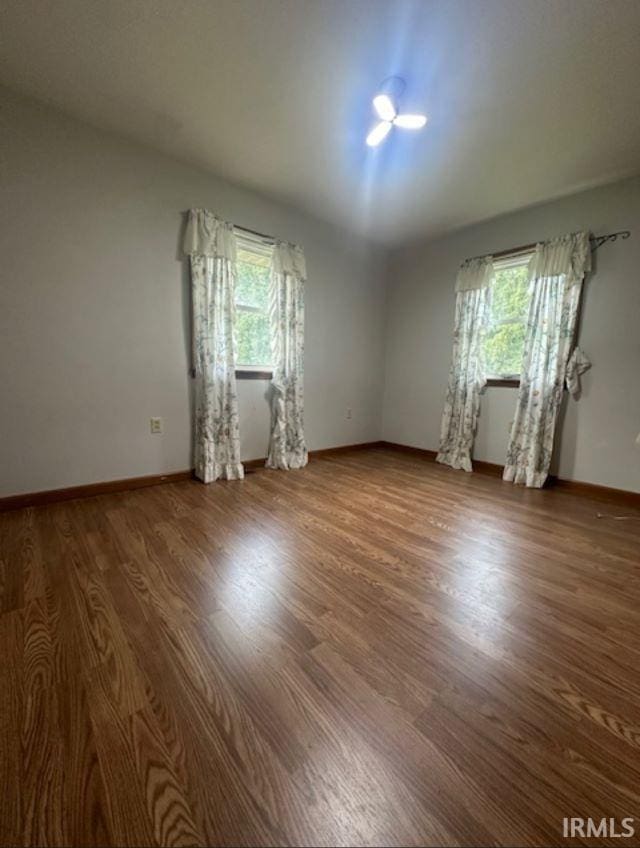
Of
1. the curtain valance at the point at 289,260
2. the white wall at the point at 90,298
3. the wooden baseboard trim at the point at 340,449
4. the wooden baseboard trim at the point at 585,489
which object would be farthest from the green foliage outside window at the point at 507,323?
the white wall at the point at 90,298

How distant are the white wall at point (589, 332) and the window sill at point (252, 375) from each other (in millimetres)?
1846

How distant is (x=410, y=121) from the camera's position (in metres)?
1.72

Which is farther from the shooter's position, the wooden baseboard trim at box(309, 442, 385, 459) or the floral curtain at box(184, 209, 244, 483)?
the wooden baseboard trim at box(309, 442, 385, 459)

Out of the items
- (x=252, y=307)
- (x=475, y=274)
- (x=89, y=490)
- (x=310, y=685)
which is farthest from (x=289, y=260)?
(x=310, y=685)

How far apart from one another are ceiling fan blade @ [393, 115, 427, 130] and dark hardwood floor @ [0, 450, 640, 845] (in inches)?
90.8

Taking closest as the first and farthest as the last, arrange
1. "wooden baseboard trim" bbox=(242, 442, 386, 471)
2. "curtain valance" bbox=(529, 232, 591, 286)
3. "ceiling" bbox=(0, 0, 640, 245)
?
"ceiling" bbox=(0, 0, 640, 245) < "curtain valance" bbox=(529, 232, 591, 286) < "wooden baseboard trim" bbox=(242, 442, 386, 471)

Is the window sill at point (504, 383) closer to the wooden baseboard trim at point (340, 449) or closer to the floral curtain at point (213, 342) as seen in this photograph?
the wooden baseboard trim at point (340, 449)

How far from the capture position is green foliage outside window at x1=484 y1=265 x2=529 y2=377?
2.85 m

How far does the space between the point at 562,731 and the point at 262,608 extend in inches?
36.3

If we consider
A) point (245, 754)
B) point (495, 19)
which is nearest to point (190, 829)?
point (245, 754)

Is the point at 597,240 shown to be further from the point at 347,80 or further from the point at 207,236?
the point at 207,236

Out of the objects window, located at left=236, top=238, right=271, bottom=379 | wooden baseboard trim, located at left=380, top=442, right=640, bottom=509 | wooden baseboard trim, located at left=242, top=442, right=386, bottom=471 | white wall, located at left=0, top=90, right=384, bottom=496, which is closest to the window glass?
window, located at left=236, top=238, right=271, bottom=379

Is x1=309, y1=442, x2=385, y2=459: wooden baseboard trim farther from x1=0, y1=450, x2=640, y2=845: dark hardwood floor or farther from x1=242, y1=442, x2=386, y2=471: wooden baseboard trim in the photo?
x1=0, y1=450, x2=640, y2=845: dark hardwood floor

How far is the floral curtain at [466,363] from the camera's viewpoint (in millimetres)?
3010
